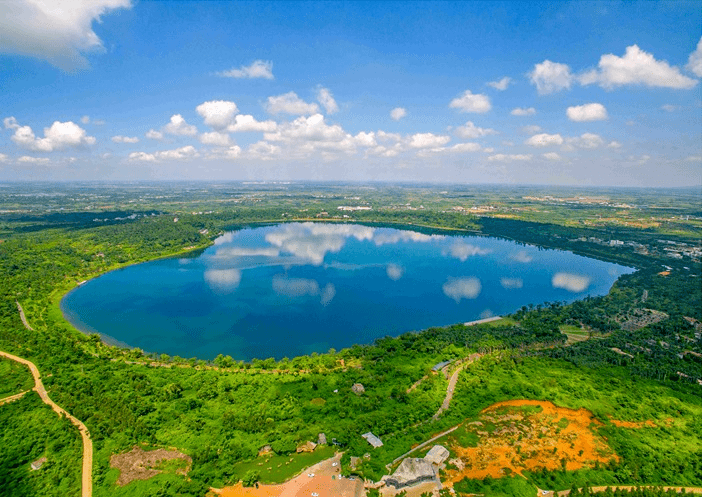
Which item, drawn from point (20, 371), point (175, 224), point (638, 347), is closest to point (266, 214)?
point (175, 224)

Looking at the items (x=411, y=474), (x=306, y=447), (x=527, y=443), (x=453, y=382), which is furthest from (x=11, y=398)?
(x=527, y=443)

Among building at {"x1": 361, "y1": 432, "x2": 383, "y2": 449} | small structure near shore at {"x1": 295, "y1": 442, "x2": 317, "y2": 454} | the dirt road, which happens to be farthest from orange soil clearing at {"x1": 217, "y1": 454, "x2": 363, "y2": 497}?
the dirt road

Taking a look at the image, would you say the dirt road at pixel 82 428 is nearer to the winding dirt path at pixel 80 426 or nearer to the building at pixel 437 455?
the winding dirt path at pixel 80 426

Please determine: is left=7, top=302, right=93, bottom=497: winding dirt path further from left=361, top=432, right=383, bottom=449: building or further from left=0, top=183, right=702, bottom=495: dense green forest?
left=361, top=432, right=383, bottom=449: building

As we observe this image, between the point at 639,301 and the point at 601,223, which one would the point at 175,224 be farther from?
the point at 601,223

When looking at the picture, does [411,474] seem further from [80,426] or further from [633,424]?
[80,426]

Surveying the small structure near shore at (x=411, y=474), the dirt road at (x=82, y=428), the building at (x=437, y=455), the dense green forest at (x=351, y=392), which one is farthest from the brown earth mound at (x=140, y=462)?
the building at (x=437, y=455)
